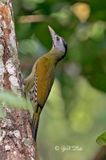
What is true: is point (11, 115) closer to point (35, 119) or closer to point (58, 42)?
point (35, 119)

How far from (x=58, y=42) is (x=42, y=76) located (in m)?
0.55

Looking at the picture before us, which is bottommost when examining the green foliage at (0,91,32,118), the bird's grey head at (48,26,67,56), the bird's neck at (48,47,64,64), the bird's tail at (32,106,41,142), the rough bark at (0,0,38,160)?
the bird's neck at (48,47,64,64)

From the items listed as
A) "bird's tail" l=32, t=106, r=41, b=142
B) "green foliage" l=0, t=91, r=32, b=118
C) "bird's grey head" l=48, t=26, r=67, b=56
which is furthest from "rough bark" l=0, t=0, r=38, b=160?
"bird's grey head" l=48, t=26, r=67, b=56

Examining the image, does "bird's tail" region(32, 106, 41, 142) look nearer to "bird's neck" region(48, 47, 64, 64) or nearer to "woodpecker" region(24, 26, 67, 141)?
"woodpecker" region(24, 26, 67, 141)

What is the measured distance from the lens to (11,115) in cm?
269

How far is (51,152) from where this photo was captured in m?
5.84

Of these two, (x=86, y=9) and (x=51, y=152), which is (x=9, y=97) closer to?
(x=86, y=9)

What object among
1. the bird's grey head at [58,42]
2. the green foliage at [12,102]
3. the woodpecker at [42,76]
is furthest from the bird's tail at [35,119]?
the green foliage at [12,102]

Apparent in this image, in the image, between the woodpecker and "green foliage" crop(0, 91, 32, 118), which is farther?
the woodpecker

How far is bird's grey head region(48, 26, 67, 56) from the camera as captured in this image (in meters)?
4.71

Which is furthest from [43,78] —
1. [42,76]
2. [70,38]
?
[70,38]

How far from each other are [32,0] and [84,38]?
50 centimetres

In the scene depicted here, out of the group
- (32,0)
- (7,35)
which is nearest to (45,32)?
(32,0)

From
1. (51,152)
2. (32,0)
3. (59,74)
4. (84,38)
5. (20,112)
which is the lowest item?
(51,152)
